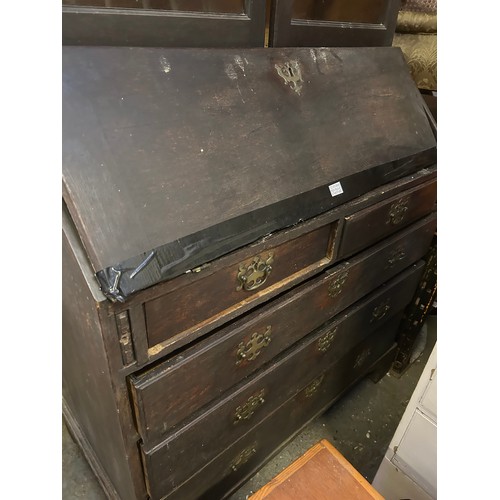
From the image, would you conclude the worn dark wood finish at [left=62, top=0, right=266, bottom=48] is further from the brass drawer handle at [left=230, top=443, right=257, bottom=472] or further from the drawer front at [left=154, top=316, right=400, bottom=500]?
the brass drawer handle at [left=230, top=443, right=257, bottom=472]

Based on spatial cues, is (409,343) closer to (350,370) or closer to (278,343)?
(350,370)

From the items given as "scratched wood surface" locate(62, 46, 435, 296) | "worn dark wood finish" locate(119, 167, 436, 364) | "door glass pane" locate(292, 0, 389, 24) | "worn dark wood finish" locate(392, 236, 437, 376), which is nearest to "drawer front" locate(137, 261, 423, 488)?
"worn dark wood finish" locate(392, 236, 437, 376)

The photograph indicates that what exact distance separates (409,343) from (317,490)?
1049mm

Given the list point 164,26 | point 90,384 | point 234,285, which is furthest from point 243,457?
point 164,26

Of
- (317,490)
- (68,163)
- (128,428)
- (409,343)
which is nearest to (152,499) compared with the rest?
(128,428)

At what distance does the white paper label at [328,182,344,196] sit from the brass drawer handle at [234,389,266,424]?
543 millimetres

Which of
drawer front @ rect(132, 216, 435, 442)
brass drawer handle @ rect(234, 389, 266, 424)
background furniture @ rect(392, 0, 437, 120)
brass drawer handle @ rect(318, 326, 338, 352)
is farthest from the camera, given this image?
background furniture @ rect(392, 0, 437, 120)

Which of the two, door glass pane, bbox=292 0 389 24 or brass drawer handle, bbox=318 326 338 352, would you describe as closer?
door glass pane, bbox=292 0 389 24

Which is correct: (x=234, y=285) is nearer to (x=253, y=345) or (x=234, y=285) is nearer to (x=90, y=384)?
(x=253, y=345)

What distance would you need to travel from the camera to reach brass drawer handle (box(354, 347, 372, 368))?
1457 mm

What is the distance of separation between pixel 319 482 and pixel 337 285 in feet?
1.51

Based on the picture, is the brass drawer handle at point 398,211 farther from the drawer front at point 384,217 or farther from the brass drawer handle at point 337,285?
the brass drawer handle at point 337,285

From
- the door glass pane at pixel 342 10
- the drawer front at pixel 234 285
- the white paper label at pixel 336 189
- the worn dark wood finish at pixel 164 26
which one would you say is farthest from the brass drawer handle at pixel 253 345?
the door glass pane at pixel 342 10

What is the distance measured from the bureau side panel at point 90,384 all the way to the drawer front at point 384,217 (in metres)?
0.59
